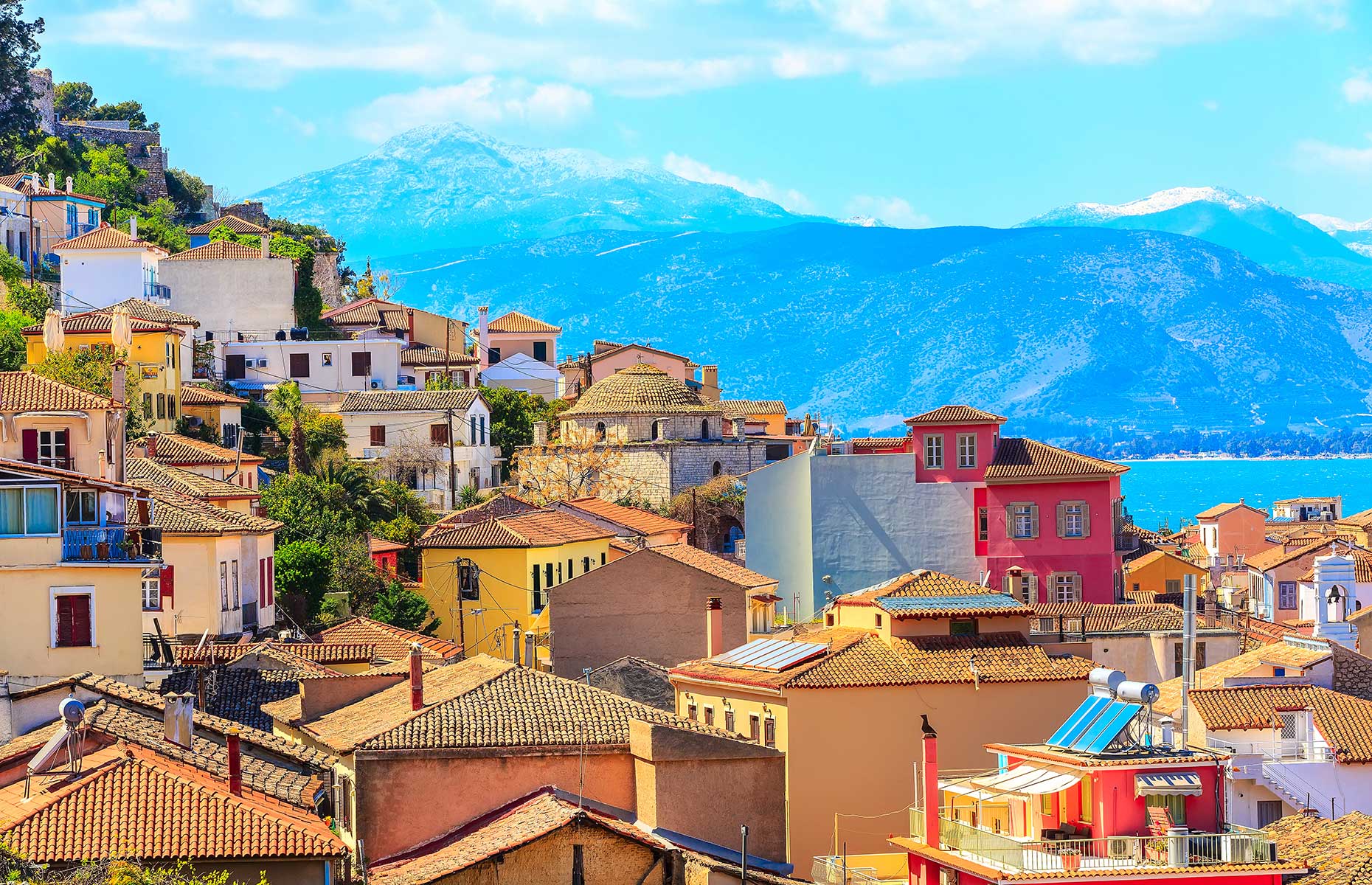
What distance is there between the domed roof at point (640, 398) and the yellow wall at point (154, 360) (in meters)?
16.8

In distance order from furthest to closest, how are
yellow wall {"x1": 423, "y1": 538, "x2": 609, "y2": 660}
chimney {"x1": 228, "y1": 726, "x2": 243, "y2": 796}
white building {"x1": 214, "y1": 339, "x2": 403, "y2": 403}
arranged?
white building {"x1": 214, "y1": 339, "x2": 403, "y2": 403} < yellow wall {"x1": 423, "y1": 538, "x2": 609, "y2": 660} < chimney {"x1": 228, "y1": 726, "x2": 243, "y2": 796}

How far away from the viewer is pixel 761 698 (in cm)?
3172

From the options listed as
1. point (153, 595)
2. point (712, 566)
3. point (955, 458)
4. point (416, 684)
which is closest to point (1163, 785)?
point (416, 684)

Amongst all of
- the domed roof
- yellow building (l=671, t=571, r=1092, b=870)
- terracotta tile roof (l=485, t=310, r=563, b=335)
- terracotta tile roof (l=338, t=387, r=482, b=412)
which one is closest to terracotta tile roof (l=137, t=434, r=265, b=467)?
terracotta tile roof (l=338, t=387, r=482, b=412)

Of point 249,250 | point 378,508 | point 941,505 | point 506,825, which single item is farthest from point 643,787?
point 249,250

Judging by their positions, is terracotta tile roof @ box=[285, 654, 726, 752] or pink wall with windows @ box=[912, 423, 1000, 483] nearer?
terracotta tile roof @ box=[285, 654, 726, 752]

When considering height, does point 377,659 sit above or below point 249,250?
below

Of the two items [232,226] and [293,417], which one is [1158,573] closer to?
[293,417]

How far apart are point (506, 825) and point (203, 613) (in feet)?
57.8

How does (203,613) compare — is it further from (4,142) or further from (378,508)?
(4,142)

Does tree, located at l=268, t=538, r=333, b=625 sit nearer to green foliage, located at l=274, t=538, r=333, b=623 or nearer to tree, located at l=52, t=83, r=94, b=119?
green foliage, located at l=274, t=538, r=333, b=623

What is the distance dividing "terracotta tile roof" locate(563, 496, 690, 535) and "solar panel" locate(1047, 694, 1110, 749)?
32987 mm

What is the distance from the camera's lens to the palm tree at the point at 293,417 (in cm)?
6344

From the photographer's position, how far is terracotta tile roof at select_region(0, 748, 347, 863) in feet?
62.6
